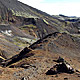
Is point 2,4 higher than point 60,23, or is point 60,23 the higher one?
point 2,4

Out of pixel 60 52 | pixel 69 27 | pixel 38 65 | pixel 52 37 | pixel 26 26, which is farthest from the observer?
pixel 69 27

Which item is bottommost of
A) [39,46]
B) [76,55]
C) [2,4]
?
[76,55]

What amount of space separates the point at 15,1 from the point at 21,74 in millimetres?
108387

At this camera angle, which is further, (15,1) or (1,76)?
(15,1)

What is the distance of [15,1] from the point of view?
402 ft

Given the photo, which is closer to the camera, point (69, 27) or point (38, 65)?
point (38, 65)

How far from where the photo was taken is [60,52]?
34.2 m

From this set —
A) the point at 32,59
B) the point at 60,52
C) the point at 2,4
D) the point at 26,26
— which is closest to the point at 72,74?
the point at 32,59

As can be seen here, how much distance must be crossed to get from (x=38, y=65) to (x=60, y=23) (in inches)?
4119

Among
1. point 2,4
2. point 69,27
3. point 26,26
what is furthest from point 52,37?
point 69,27

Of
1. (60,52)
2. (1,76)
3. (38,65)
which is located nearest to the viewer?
(1,76)

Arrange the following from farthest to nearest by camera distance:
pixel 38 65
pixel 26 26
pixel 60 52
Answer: pixel 26 26 → pixel 60 52 → pixel 38 65

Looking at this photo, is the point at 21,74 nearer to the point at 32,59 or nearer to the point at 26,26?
the point at 32,59

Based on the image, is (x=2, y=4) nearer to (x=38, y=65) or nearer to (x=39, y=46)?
(x=39, y=46)
